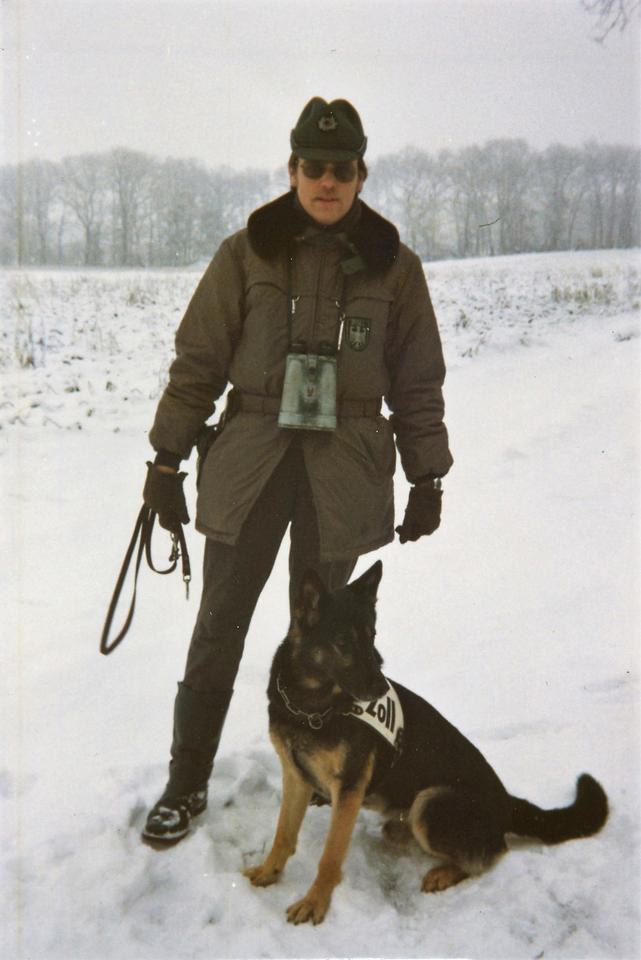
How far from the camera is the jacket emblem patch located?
8.36ft

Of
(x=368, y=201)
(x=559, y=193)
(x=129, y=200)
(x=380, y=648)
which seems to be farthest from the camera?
(x=129, y=200)

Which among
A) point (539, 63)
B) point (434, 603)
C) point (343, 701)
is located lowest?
point (434, 603)

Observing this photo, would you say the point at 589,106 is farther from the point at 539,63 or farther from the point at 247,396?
the point at 247,396

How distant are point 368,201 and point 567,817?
24.7 ft

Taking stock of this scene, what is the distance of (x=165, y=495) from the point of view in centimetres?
265

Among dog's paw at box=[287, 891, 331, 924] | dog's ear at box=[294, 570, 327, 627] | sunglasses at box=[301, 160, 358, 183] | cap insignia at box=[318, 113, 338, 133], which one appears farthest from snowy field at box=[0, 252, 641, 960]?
cap insignia at box=[318, 113, 338, 133]

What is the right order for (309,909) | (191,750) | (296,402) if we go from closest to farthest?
(309,909) < (296,402) < (191,750)

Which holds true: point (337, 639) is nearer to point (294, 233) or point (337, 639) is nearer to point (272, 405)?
point (272, 405)

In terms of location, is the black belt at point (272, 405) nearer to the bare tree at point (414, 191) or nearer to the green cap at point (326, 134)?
the green cap at point (326, 134)

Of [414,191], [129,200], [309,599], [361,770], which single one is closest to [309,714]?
[361,770]

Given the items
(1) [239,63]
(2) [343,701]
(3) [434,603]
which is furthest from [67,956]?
(1) [239,63]

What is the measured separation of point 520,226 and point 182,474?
10.5 metres

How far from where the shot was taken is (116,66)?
19.4 ft

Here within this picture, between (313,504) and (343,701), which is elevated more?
(313,504)
